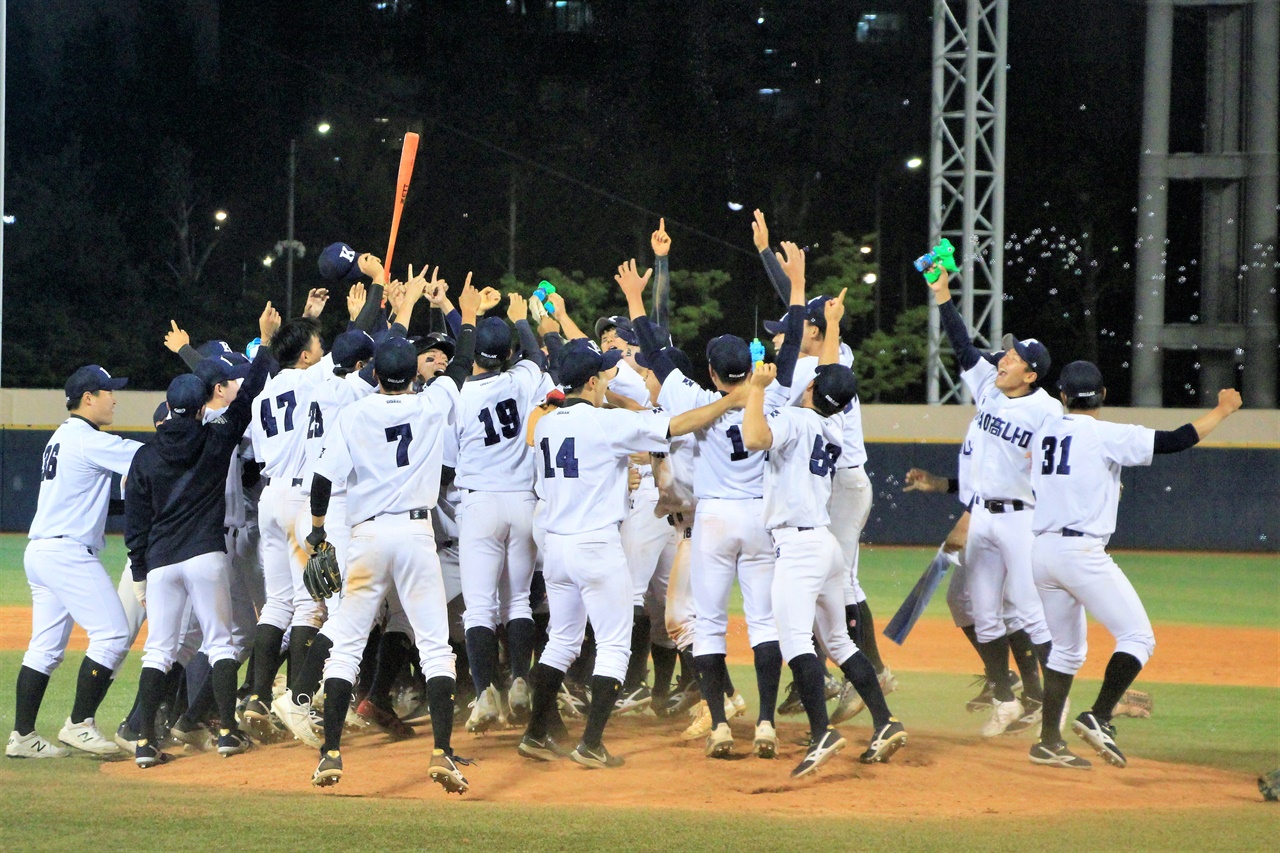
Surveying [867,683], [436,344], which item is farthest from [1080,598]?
[436,344]

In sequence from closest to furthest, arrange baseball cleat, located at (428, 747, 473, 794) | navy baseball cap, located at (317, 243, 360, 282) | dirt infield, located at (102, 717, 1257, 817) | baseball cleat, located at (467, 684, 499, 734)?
1. baseball cleat, located at (428, 747, 473, 794)
2. dirt infield, located at (102, 717, 1257, 817)
3. baseball cleat, located at (467, 684, 499, 734)
4. navy baseball cap, located at (317, 243, 360, 282)

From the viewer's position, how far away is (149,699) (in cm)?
605

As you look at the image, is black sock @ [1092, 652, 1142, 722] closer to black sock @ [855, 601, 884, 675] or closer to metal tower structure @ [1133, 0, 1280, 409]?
black sock @ [855, 601, 884, 675]

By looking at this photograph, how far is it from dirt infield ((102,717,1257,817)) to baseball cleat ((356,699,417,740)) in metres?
0.07

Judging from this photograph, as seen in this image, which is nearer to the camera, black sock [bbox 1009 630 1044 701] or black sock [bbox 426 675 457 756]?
black sock [bbox 426 675 457 756]

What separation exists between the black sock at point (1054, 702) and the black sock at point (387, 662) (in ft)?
10.4

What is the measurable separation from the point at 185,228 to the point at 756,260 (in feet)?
33.9

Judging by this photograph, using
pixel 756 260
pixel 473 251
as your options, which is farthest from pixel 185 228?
pixel 756 260

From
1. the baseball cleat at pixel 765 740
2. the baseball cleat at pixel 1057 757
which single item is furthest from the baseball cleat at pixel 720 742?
the baseball cleat at pixel 1057 757

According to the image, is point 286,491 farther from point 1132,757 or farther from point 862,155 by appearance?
point 862,155

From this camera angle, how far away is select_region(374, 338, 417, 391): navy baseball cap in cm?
563

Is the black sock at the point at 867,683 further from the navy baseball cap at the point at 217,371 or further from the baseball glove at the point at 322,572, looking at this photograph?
the navy baseball cap at the point at 217,371

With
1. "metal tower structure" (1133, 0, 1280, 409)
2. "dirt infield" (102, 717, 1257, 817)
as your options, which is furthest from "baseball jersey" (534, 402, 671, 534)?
"metal tower structure" (1133, 0, 1280, 409)

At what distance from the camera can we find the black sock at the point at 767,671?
609 centimetres
